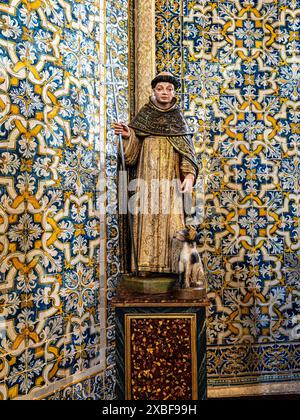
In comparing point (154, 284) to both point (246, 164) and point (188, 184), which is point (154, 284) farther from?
point (246, 164)

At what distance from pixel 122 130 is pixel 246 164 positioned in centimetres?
108

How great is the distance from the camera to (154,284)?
184 cm

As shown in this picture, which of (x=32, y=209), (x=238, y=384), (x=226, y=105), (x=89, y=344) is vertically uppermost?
(x=226, y=105)

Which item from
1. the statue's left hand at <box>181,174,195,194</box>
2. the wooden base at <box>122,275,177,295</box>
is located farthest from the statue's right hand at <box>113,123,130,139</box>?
the wooden base at <box>122,275,177,295</box>

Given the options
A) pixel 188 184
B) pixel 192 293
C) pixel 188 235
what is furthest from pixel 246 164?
pixel 192 293

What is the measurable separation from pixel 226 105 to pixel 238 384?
1917 mm

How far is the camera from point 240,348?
101 inches

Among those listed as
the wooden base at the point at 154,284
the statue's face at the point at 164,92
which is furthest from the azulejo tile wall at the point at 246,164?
the wooden base at the point at 154,284

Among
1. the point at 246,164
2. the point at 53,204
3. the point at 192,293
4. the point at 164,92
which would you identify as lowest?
the point at 192,293

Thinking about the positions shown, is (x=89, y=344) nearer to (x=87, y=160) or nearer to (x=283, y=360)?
(x=87, y=160)

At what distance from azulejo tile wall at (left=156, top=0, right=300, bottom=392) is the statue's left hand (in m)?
0.69

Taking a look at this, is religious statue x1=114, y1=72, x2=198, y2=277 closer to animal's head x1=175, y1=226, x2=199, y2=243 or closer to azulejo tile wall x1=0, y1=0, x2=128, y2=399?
animal's head x1=175, y1=226, x2=199, y2=243

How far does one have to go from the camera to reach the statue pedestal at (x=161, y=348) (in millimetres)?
1730

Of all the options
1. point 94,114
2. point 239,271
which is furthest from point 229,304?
point 94,114
